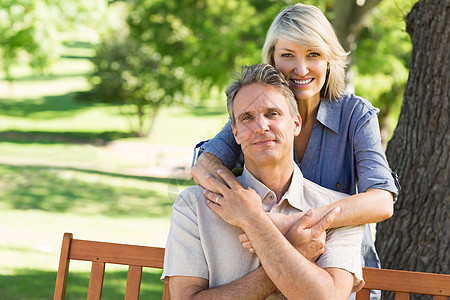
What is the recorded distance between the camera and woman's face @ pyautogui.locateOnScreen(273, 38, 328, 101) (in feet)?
8.94

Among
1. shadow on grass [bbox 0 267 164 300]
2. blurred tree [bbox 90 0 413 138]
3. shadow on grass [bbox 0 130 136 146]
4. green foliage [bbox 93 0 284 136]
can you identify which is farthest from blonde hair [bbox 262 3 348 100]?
shadow on grass [bbox 0 130 136 146]

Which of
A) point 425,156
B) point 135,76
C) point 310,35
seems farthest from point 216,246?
point 135,76

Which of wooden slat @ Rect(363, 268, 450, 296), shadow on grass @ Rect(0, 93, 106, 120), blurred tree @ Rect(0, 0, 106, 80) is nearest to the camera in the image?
wooden slat @ Rect(363, 268, 450, 296)

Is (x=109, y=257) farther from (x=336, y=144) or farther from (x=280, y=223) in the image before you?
(x=336, y=144)

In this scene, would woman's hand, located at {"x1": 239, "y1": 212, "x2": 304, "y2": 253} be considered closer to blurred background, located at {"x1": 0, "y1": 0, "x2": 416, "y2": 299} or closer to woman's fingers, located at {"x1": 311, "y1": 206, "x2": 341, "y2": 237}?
woman's fingers, located at {"x1": 311, "y1": 206, "x2": 341, "y2": 237}

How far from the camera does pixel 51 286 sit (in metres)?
6.75

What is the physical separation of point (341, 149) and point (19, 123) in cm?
2415

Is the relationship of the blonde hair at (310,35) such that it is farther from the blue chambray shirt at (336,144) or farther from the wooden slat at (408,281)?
the wooden slat at (408,281)

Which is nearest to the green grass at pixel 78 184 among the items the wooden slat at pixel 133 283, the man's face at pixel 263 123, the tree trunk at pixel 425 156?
the wooden slat at pixel 133 283

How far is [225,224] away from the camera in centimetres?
261

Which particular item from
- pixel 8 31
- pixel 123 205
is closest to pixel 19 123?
pixel 8 31

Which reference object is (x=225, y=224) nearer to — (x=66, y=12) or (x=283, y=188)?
(x=283, y=188)

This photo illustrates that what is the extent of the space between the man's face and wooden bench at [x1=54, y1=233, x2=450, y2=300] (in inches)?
28.7

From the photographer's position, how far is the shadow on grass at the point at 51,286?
20.9 ft
